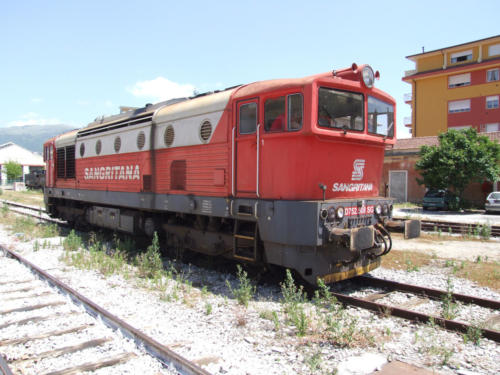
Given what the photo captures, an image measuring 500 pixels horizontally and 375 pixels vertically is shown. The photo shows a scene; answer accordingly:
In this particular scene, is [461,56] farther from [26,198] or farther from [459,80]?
[26,198]

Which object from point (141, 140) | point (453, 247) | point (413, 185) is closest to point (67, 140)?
point (141, 140)

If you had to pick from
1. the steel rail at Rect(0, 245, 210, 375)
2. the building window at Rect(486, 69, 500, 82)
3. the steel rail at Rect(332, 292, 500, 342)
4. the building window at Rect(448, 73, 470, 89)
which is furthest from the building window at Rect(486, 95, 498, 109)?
the steel rail at Rect(0, 245, 210, 375)

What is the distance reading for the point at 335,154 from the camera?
6.27 m

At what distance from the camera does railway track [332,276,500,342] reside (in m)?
4.84

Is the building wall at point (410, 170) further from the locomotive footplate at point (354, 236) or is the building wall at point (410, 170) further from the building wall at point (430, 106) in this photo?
the locomotive footplate at point (354, 236)

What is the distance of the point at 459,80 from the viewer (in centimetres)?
3750

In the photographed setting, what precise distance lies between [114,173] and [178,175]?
10.4ft

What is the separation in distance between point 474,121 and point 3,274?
3854 cm

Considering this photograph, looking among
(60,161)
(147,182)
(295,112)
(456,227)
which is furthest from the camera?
(60,161)

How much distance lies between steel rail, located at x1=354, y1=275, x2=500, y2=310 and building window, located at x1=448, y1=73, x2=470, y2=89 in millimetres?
36718

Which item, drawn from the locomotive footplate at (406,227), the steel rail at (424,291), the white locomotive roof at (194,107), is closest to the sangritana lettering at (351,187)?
the locomotive footplate at (406,227)

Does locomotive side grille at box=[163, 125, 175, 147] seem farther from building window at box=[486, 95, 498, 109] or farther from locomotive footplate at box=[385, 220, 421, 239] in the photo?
building window at box=[486, 95, 498, 109]

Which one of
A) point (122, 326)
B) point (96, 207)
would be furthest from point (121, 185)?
point (122, 326)

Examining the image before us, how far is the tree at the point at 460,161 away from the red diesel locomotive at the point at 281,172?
59.9 feet
